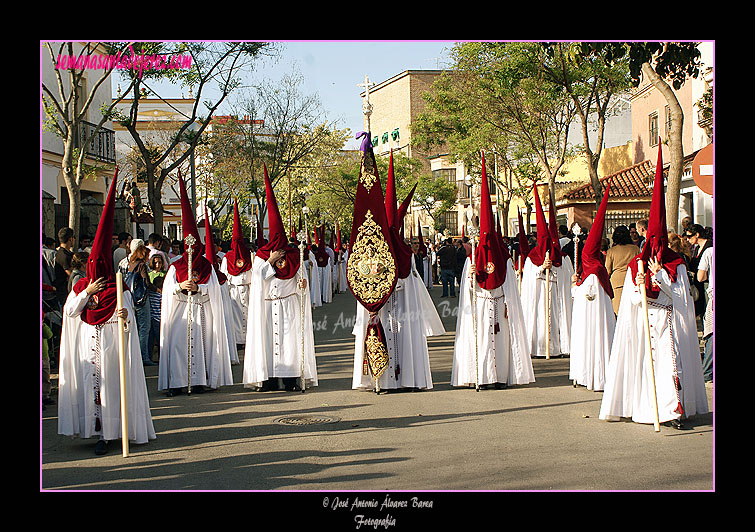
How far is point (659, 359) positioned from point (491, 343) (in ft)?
9.80

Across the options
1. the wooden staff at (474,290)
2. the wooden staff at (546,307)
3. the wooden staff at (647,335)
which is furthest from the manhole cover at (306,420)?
→ the wooden staff at (546,307)

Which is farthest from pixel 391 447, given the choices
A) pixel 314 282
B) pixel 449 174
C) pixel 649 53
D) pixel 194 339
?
pixel 449 174

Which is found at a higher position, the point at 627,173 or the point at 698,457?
the point at 627,173

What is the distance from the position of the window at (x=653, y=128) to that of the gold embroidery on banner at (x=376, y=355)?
2545 cm

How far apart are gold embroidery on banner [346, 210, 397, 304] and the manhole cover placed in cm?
204

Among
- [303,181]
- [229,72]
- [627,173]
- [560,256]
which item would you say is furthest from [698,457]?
[303,181]

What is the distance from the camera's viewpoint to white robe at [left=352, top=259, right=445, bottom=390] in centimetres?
1147

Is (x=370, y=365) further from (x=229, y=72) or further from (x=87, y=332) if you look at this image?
(x=229, y=72)

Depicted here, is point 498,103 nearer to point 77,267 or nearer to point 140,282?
point 140,282

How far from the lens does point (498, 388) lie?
457 inches

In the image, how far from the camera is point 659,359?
29.2ft

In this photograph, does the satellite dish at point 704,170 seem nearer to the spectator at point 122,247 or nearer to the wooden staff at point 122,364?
the wooden staff at point 122,364

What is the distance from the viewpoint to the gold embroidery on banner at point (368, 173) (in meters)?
11.3

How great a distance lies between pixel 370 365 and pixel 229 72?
43.8ft
